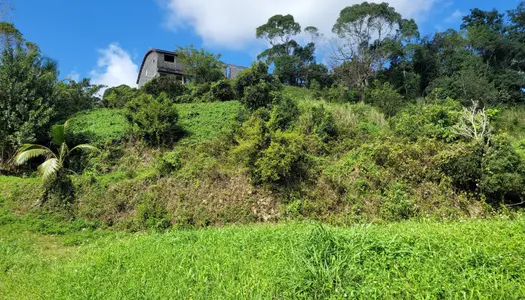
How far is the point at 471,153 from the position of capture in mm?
7957

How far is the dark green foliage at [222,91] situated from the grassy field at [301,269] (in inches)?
560

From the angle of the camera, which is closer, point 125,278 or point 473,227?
point 125,278

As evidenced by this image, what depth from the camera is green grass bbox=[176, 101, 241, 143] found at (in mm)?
12266

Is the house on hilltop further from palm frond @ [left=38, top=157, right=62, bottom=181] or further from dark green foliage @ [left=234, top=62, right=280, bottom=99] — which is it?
palm frond @ [left=38, top=157, right=62, bottom=181]

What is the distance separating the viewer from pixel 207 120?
45.4 feet

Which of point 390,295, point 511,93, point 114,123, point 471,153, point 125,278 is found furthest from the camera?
point 511,93

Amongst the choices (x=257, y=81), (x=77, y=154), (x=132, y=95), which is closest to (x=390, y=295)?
(x=77, y=154)

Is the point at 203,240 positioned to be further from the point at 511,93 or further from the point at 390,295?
the point at 511,93

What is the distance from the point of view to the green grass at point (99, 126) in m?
12.6

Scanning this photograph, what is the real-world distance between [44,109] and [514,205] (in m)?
17.1

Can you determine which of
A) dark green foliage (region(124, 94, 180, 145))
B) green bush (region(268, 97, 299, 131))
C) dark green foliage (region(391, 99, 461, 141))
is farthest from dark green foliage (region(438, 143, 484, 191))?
dark green foliage (region(124, 94, 180, 145))

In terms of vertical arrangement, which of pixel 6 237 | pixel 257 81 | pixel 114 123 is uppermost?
pixel 257 81

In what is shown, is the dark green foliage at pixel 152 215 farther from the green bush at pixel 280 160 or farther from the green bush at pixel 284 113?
the green bush at pixel 284 113

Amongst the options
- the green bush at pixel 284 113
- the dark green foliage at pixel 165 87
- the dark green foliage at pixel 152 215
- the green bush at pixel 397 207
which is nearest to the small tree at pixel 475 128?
the green bush at pixel 397 207
